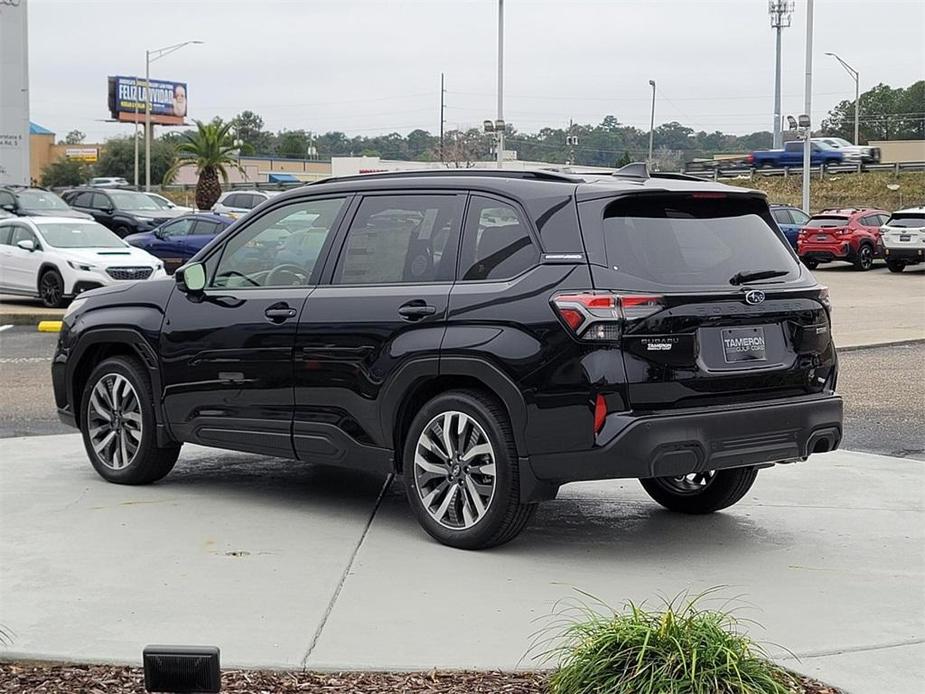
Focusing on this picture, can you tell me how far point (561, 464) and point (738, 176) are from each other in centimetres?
5976

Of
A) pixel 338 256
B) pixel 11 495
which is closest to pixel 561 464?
pixel 338 256

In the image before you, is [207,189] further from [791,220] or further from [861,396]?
[861,396]

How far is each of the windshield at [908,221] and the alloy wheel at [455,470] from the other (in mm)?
32021

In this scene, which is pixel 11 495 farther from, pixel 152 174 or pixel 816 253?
pixel 152 174

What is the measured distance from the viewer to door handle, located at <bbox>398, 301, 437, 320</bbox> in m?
6.87

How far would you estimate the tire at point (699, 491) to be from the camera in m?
7.61

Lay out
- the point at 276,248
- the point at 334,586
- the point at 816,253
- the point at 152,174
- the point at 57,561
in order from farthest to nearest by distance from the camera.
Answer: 1. the point at 152,174
2. the point at 816,253
3. the point at 276,248
4. the point at 57,561
5. the point at 334,586

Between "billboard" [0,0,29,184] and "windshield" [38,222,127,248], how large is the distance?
475 centimetres

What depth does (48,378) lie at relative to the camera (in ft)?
45.8

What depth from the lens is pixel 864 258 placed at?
1490 inches

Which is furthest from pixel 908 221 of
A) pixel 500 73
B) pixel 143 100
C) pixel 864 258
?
pixel 143 100

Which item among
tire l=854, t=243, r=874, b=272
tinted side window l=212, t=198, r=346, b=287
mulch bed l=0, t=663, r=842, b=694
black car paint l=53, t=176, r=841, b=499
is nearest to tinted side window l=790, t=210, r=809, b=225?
tire l=854, t=243, r=874, b=272

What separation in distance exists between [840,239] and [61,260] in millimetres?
22685

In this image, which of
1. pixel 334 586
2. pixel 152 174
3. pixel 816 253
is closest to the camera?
pixel 334 586
